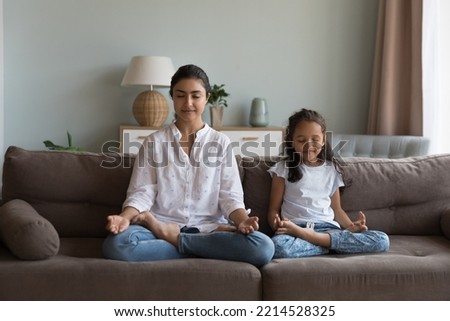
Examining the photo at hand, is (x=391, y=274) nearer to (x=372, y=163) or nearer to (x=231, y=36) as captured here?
(x=372, y=163)

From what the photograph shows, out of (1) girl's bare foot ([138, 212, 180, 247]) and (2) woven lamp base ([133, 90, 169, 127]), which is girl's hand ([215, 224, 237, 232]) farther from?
(2) woven lamp base ([133, 90, 169, 127])

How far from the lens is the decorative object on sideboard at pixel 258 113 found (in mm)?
4633

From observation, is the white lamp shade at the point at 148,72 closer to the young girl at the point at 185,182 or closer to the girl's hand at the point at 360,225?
the young girl at the point at 185,182

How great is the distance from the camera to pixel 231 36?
4.80 m

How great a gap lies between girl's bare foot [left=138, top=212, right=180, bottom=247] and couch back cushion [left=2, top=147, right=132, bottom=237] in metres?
0.27

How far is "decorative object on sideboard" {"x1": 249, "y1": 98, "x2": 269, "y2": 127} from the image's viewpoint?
463 cm

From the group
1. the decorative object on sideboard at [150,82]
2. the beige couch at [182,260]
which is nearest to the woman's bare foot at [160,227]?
the beige couch at [182,260]

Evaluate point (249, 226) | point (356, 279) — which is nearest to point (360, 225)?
point (356, 279)

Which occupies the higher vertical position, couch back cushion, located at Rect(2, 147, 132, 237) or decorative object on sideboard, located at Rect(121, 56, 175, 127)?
decorative object on sideboard, located at Rect(121, 56, 175, 127)

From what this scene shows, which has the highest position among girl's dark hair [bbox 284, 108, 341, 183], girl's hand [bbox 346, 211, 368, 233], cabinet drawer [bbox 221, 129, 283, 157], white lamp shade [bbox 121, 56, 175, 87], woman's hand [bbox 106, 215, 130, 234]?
white lamp shade [bbox 121, 56, 175, 87]

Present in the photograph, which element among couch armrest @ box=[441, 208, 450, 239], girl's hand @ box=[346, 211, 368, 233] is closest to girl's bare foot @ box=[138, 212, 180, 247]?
girl's hand @ box=[346, 211, 368, 233]

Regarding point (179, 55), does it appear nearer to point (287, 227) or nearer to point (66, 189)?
point (66, 189)
